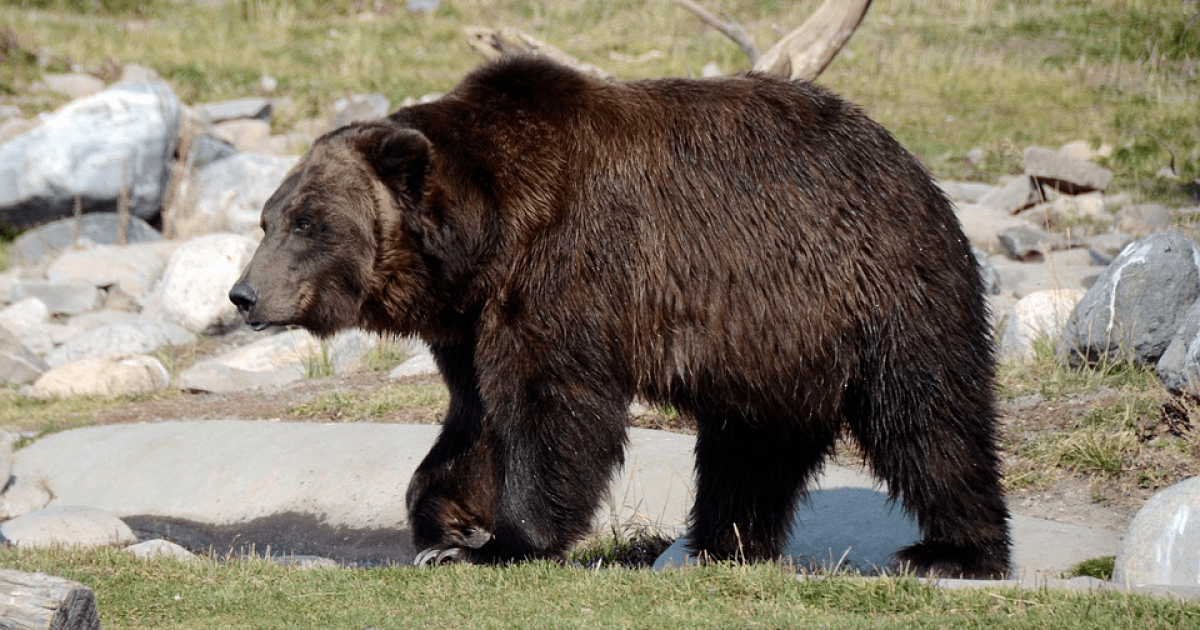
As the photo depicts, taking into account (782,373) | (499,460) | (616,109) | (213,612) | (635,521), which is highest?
(616,109)

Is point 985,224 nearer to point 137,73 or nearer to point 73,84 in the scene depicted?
point 137,73

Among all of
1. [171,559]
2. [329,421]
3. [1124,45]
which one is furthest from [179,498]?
[1124,45]

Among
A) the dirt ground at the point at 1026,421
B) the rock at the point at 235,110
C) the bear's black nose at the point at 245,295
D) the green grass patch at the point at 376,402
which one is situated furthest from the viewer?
the rock at the point at 235,110

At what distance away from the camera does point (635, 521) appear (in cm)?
Answer: 774

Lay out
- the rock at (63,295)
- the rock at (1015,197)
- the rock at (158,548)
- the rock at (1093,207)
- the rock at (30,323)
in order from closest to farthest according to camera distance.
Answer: the rock at (158,548)
the rock at (30,323)
the rock at (63,295)
the rock at (1093,207)
the rock at (1015,197)

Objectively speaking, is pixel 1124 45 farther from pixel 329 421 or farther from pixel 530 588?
pixel 530 588

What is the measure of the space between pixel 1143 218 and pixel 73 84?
1696 centimetres

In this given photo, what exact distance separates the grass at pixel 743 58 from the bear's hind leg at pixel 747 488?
11.7 meters

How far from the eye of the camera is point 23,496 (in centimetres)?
932

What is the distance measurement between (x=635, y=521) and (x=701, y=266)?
8.33 feet

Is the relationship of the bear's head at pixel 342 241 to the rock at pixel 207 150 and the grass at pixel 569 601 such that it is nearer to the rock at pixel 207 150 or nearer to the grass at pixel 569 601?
the grass at pixel 569 601

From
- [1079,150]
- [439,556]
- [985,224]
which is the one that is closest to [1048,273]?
[985,224]

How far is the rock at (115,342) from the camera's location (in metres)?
13.6

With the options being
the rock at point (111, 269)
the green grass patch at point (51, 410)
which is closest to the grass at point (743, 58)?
the rock at point (111, 269)
